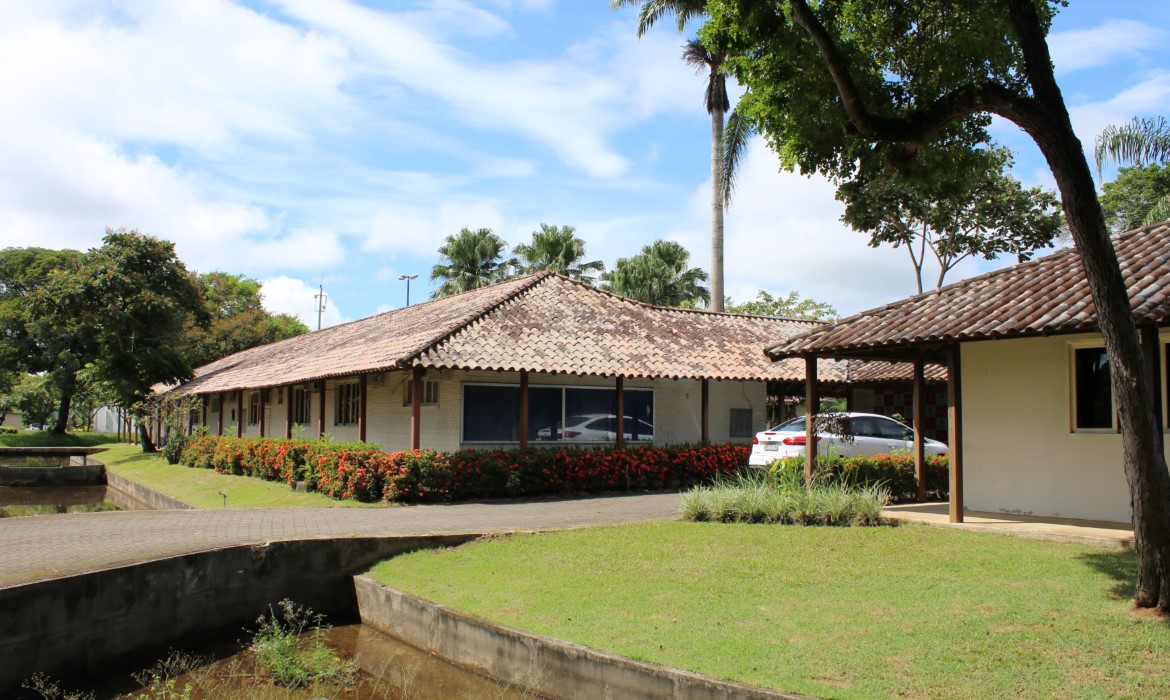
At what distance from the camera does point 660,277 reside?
4250cm

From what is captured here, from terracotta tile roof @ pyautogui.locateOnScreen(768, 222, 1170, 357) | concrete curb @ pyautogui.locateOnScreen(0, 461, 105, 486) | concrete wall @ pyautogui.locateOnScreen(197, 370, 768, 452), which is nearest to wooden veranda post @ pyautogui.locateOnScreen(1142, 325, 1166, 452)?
terracotta tile roof @ pyautogui.locateOnScreen(768, 222, 1170, 357)

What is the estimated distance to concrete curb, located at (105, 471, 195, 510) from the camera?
2136cm

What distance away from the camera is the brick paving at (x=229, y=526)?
33.5 feet

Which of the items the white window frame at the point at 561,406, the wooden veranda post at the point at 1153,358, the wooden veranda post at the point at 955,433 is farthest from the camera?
the white window frame at the point at 561,406

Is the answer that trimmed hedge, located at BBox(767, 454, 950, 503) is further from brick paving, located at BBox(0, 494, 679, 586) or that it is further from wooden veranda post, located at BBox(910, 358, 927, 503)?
brick paving, located at BBox(0, 494, 679, 586)

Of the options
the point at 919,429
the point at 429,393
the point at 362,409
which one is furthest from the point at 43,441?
the point at 919,429

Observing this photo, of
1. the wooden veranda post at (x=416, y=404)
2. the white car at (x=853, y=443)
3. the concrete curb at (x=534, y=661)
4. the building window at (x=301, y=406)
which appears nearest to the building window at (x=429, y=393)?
the wooden veranda post at (x=416, y=404)

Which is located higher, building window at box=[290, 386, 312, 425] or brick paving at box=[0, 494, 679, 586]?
building window at box=[290, 386, 312, 425]

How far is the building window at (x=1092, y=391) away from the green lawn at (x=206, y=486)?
477 inches

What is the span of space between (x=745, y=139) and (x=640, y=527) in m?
24.3

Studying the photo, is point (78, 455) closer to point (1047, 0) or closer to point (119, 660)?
point (119, 660)

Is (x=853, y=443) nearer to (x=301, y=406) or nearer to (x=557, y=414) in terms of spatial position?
(x=557, y=414)

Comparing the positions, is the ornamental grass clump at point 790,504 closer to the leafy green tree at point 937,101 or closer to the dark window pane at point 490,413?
the leafy green tree at point 937,101

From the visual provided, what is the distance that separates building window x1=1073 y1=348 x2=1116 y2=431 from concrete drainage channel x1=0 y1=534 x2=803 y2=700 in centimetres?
832
